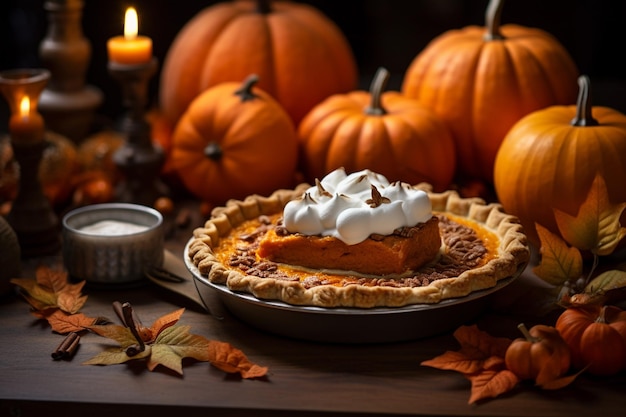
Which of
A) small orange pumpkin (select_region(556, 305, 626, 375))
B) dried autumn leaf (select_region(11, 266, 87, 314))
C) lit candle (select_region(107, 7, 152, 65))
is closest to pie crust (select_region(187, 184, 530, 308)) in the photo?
small orange pumpkin (select_region(556, 305, 626, 375))

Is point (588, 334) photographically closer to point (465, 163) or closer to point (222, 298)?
point (222, 298)

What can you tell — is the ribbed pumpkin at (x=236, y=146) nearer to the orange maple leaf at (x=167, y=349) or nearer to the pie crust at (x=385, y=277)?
the pie crust at (x=385, y=277)

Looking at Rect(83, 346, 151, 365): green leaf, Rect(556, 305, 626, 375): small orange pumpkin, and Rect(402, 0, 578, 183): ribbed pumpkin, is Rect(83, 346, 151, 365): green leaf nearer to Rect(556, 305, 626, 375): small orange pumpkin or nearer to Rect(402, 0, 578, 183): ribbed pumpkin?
Rect(556, 305, 626, 375): small orange pumpkin

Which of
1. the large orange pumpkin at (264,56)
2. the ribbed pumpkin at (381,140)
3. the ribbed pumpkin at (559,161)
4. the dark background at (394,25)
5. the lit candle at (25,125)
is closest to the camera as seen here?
the ribbed pumpkin at (559,161)

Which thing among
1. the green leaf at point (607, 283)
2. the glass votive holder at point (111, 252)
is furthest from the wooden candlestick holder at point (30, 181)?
the green leaf at point (607, 283)

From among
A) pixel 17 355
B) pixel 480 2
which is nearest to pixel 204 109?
pixel 17 355

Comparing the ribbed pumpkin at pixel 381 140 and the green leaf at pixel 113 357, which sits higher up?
the ribbed pumpkin at pixel 381 140
